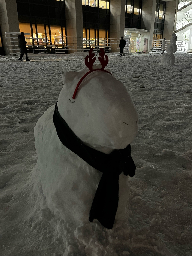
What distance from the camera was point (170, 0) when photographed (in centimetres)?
3094

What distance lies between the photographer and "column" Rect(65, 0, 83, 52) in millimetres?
18906

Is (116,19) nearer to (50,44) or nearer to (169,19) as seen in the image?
(50,44)

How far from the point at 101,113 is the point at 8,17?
731 inches

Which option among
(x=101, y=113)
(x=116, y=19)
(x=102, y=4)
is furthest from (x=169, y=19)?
(x=101, y=113)

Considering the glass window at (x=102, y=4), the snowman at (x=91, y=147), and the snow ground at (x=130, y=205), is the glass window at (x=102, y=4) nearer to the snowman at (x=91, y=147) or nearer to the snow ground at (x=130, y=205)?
the snow ground at (x=130, y=205)

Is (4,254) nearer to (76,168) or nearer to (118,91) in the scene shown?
(76,168)

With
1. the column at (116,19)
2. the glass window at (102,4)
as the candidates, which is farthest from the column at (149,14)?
the glass window at (102,4)

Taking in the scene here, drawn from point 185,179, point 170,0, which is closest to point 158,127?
point 185,179

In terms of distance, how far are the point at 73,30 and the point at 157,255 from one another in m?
21.6

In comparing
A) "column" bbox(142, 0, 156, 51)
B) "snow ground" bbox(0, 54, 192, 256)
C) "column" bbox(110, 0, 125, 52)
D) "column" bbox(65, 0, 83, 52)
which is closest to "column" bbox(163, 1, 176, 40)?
"column" bbox(142, 0, 156, 51)

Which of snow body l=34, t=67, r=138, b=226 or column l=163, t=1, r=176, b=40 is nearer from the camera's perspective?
snow body l=34, t=67, r=138, b=226

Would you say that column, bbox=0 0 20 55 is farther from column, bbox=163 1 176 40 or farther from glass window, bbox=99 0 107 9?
column, bbox=163 1 176 40

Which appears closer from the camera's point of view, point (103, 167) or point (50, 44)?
point (103, 167)

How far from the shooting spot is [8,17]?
50.5ft
